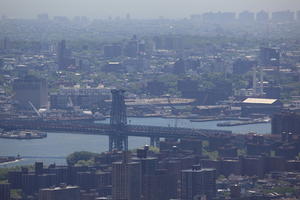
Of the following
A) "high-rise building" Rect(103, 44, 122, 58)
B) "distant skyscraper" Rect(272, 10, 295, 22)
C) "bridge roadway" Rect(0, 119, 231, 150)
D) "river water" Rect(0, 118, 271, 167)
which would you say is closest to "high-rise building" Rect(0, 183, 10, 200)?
"river water" Rect(0, 118, 271, 167)

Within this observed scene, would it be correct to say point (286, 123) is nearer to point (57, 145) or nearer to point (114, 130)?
point (114, 130)

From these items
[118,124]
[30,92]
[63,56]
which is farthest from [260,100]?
[63,56]

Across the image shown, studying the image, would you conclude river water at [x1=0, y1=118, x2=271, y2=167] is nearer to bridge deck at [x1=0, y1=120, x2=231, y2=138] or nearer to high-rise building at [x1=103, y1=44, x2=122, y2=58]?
bridge deck at [x1=0, y1=120, x2=231, y2=138]

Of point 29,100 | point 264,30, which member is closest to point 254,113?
point 29,100

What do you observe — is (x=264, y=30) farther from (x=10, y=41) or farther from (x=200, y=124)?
(x=200, y=124)

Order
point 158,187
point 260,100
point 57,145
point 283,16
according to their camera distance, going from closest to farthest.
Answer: point 158,187, point 57,145, point 260,100, point 283,16

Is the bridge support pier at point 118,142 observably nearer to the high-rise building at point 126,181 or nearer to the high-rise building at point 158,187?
the high-rise building at point 158,187
